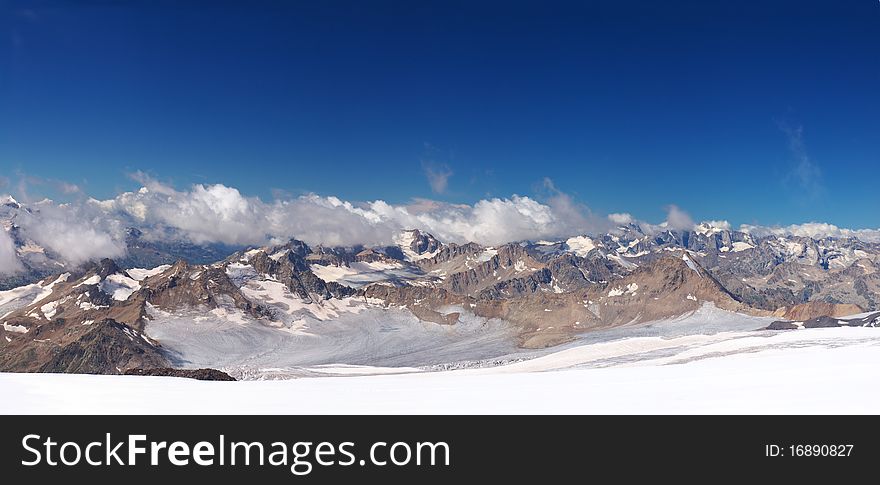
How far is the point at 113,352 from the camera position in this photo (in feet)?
576

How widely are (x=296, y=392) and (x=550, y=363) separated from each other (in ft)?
150

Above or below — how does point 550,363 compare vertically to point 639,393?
below
